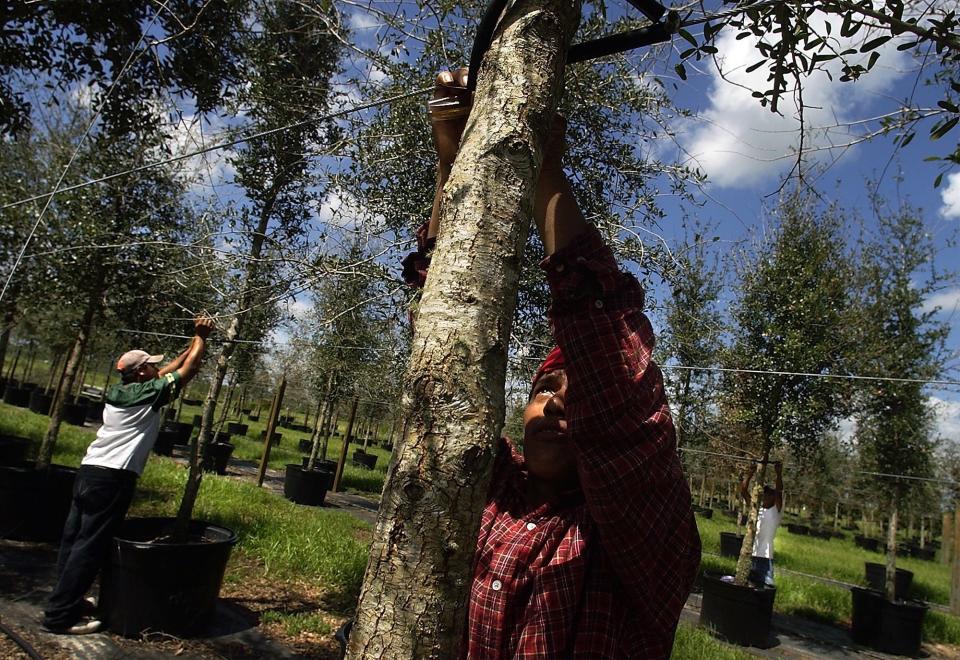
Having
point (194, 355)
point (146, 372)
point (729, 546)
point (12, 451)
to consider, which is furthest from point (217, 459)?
point (729, 546)

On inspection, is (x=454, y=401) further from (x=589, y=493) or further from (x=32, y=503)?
(x=32, y=503)

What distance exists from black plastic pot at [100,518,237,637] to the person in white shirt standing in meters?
7.01

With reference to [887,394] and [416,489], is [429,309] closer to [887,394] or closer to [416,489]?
[416,489]

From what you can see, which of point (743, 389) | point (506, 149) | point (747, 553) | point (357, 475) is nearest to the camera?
point (506, 149)

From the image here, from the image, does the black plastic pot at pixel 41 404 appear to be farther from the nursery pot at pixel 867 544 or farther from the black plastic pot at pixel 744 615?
the nursery pot at pixel 867 544

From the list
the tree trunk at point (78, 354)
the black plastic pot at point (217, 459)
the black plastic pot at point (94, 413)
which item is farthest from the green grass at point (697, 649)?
the black plastic pot at point (94, 413)

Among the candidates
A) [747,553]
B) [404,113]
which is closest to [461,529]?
[404,113]

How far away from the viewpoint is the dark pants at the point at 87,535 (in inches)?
160

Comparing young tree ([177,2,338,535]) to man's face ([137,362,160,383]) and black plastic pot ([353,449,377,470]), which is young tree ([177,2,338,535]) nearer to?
man's face ([137,362,160,383])

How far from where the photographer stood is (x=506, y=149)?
95 centimetres

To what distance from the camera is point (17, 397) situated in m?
20.1

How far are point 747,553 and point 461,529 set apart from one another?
8444 millimetres

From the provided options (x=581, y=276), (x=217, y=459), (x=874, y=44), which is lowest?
(x=217, y=459)

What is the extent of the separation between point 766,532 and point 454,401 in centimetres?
942
